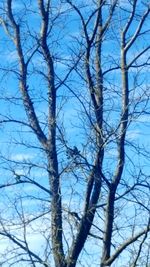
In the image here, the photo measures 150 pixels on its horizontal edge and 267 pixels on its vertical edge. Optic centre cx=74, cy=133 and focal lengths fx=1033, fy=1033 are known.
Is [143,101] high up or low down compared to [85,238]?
up

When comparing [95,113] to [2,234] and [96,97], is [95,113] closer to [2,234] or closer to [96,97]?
[96,97]

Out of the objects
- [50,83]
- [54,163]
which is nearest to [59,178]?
[54,163]

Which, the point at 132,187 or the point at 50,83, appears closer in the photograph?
the point at 132,187

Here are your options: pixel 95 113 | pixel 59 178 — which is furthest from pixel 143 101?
pixel 59 178

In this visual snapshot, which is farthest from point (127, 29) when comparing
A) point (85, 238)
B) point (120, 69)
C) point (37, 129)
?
→ point (85, 238)

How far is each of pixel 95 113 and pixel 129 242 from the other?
2.12 metres

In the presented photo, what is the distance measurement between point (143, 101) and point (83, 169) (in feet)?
4.68

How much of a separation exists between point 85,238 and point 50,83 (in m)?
2.80

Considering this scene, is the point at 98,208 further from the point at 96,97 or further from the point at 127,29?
the point at 127,29

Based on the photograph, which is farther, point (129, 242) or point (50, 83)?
point (50, 83)

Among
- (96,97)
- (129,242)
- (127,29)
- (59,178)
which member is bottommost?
(129,242)

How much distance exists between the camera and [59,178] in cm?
1672

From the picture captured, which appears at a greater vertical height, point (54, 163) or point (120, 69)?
point (120, 69)

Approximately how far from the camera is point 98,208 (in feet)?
54.5
